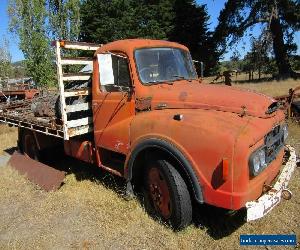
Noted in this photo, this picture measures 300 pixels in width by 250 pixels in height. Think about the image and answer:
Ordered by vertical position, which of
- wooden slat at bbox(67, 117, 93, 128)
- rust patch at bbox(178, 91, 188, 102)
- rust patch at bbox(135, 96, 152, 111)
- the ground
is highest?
rust patch at bbox(178, 91, 188, 102)

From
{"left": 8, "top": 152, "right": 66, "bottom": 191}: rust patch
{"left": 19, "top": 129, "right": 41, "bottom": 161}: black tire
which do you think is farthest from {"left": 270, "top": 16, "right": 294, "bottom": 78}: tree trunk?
{"left": 8, "top": 152, "right": 66, "bottom": 191}: rust patch

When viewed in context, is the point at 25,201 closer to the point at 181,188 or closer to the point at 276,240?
the point at 181,188

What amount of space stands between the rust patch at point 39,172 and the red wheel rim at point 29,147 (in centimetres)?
18

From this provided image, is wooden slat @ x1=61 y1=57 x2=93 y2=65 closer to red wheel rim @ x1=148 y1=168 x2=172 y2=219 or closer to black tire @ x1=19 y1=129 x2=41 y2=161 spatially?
red wheel rim @ x1=148 y1=168 x2=172 y2=219

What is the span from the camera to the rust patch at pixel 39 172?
22.6 ft

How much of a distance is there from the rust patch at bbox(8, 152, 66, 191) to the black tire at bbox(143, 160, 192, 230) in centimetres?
222

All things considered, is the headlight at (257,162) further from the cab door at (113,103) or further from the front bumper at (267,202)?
the cab door at (113,103)

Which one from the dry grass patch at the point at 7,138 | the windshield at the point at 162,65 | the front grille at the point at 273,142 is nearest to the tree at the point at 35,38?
the dry grass patch at the point at 7,138

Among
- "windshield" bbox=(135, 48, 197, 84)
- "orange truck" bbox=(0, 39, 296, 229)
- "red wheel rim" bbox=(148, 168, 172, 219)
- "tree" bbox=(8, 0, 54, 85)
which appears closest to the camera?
"orange truck" bbox=(0, 39, 296, 229)

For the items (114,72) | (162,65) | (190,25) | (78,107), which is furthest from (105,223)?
(190,25)

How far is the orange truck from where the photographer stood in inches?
162

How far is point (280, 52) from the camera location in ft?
91.7

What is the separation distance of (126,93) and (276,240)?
280 centimetres

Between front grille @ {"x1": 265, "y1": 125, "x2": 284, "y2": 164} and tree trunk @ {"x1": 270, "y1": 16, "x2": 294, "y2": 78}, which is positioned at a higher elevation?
tree trunk @ {"x1": 270, "y1": 16, "x2": 294, "y2": 78}
